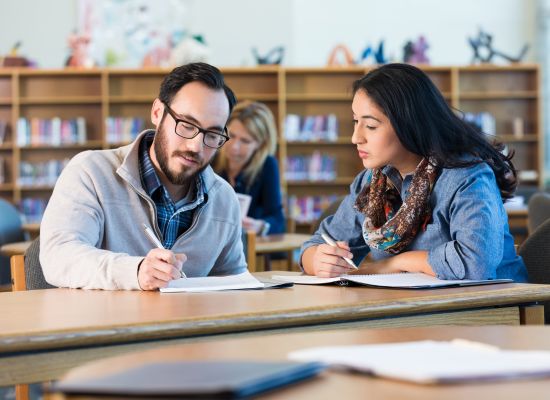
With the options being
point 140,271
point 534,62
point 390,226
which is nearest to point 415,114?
point 390,226

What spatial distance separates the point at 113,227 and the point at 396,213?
0.72m

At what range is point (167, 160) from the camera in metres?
2.42

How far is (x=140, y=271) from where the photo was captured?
1.97 metres

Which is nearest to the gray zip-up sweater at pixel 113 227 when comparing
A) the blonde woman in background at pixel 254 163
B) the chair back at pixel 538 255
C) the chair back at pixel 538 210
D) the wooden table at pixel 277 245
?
the chair back at pixel 538 255

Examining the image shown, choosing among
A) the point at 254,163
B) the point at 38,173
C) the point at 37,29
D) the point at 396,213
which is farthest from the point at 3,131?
the point at 396,213

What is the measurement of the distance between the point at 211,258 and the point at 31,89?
19.7ft

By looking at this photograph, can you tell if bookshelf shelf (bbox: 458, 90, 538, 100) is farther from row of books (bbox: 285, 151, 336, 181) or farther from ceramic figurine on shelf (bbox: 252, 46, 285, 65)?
ceramic figurine on shelf (bbox: 252, 46, 285, 65)

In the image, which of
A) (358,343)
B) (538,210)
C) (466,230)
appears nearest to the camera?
(358,343)

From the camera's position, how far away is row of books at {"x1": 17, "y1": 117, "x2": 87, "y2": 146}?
26.0 feet

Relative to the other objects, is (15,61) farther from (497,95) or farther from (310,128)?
(497,95)

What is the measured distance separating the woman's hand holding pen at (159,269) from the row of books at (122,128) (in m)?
6.15

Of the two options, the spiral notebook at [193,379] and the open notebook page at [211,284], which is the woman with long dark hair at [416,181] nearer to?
the open notebook page at [211,284]

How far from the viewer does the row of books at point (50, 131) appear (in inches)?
313

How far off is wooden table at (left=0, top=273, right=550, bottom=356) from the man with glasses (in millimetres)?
316
